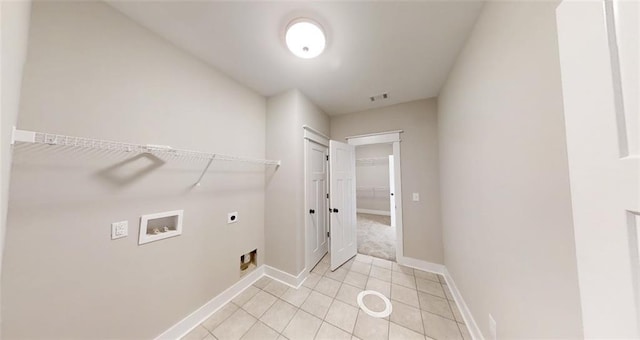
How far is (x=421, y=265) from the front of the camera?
2.53 m

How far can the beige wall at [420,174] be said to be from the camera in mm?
2523

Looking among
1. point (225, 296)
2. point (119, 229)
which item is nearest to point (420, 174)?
point (225, 296)

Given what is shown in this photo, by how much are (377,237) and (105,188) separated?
12.9ft

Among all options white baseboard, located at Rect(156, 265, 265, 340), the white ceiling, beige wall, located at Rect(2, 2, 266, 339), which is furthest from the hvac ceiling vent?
white baseboard, located at Rect(156, 265, 265, 340)

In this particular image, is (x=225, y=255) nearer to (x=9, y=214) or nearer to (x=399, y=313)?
(x=9, y=214)

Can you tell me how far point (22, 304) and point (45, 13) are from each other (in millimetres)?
1593

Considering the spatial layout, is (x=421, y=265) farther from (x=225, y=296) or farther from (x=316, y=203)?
(x=225, y=296)

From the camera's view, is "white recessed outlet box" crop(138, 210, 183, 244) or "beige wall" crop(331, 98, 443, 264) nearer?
"white recessed outlet box" crop(138, 210, 183, 244)

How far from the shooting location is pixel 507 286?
3.58 ft

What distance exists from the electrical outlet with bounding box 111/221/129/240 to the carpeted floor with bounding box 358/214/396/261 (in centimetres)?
293

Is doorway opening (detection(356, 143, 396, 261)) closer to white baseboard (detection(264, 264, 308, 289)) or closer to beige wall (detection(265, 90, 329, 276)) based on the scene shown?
white baseboard (detection(264, 264, 308, 289))

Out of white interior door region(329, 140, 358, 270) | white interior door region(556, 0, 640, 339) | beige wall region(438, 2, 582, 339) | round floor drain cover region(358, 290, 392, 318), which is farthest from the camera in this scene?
white interior door region(329, 140, 358, 270)

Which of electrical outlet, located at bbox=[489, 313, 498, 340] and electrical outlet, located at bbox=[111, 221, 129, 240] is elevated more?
electrical outlet, located at bbox=[111, 221, 129, 240]

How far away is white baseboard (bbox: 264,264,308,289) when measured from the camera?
85.7 inches
